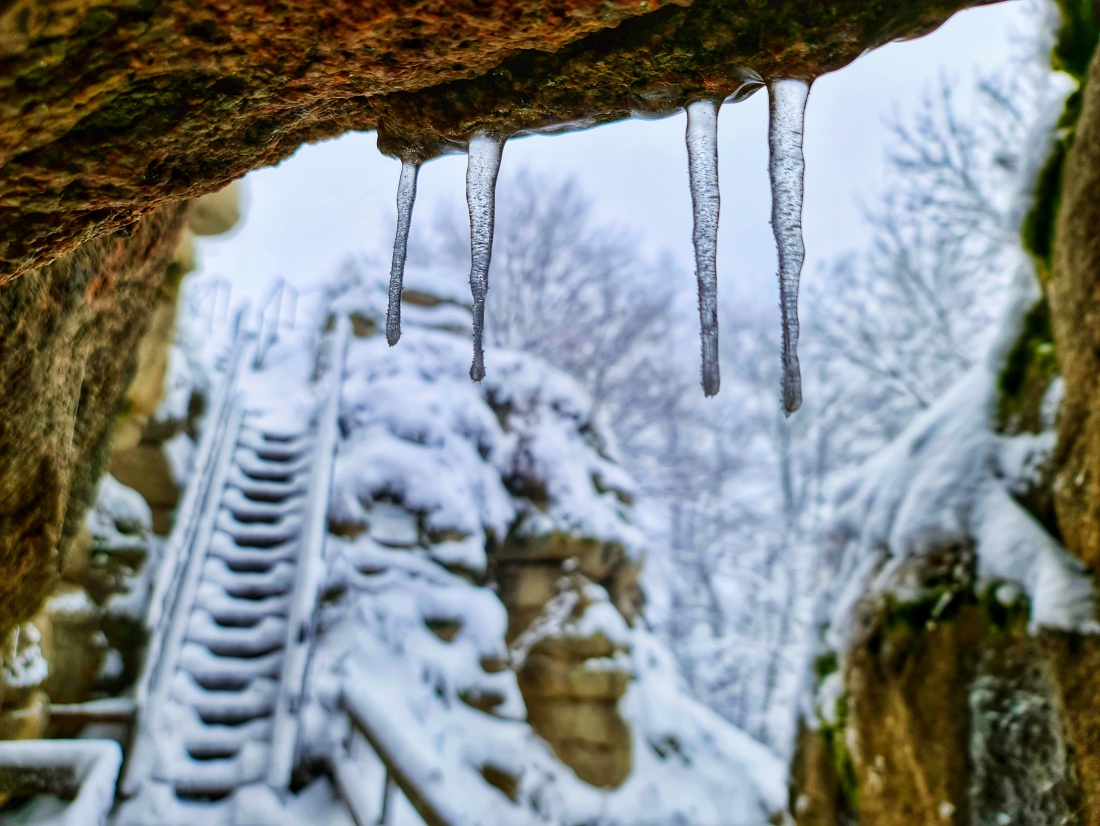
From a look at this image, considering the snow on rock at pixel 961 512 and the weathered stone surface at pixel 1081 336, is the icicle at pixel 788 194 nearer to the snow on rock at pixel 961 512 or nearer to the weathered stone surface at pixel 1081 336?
the weathered stone surface at pixel 1081 336

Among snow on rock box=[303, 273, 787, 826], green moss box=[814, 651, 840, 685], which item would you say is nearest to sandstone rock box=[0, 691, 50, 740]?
snow on rock box=[303, 273, 787, 826]

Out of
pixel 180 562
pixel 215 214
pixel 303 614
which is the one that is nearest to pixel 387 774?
pixel 303 614

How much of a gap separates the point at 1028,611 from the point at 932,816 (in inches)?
48.9

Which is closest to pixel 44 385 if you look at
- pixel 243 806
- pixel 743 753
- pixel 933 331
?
pixel 243 806

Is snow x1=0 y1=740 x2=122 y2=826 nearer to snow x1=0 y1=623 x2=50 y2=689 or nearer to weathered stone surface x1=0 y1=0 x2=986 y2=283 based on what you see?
snow x1=0 y1=623 x2=50 y2=689

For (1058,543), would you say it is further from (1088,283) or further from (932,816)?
(932,816)

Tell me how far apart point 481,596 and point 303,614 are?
6.81 feet

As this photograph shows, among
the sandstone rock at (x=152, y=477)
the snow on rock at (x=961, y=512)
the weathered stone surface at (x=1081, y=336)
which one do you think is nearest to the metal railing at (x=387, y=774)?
the sandstone rock at (x=152, y=477)

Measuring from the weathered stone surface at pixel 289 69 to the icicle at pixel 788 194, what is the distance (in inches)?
3.6

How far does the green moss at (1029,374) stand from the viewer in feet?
13.5

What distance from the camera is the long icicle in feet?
5.65

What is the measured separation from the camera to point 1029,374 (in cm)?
430

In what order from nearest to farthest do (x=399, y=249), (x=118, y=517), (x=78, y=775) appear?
(x=399, y=249)
(x=78, y=775)
(x=118, y=517)

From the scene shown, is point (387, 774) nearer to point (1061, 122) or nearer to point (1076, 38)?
point (1061, 122)
